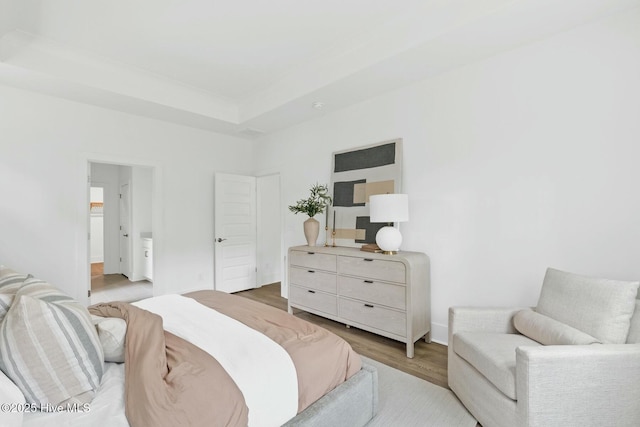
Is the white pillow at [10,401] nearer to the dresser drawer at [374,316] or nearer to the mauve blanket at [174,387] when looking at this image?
the mauve blanket at [174,387]

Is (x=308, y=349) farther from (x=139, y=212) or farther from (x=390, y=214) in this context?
(x=139, y=212)

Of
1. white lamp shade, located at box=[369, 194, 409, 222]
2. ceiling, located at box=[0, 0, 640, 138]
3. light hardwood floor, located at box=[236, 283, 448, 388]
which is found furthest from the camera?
white lamp shade, located at box=[369, 194, 409, 222]

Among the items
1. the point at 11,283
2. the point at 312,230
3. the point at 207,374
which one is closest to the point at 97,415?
the point at 207,374

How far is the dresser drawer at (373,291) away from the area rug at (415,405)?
0.62 m

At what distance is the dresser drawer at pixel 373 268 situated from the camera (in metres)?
2.73

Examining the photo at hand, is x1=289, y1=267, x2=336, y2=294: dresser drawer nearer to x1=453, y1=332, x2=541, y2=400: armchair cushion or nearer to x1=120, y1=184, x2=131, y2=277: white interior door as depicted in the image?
x1=453, y1=332, x2=541, y2=400: armchair cushion

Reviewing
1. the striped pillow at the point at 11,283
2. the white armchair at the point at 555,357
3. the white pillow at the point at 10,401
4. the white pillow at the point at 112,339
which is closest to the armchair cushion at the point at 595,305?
the white armchair at the point at 555,357

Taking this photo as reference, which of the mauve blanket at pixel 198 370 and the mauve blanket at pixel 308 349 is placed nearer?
the mauve blanket at pixel 198 370

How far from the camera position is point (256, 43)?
113 inches

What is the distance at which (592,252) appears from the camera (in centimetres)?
219

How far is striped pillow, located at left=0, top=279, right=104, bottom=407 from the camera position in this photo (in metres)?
1.06

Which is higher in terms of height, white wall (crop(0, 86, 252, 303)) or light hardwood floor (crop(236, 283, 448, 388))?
white wall (crop(0, 86, 252, 303))

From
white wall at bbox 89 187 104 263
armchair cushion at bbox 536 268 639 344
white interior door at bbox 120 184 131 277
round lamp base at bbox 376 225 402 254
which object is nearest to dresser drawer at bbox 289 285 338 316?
round lamp base at bbox 376 225 402 254

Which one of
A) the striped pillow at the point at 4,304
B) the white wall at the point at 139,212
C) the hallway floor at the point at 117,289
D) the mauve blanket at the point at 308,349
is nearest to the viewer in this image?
the striped pillow at the point at 4,304
